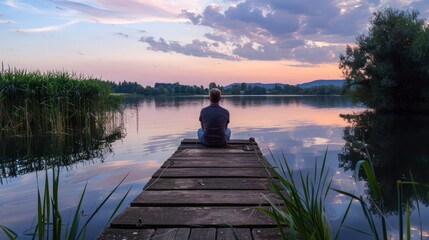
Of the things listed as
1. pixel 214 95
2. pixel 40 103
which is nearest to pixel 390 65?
pixel 214 95

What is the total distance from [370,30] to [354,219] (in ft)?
98.9

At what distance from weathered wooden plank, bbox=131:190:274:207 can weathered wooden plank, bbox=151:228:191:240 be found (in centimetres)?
69

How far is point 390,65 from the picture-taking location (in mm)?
27938

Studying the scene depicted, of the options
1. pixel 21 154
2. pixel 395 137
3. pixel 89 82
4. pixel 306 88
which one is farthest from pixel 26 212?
pixel 306 88

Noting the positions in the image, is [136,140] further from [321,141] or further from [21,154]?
[321,141]

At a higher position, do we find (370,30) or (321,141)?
(370,30)

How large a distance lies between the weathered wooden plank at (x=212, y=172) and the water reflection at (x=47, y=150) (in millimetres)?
3607

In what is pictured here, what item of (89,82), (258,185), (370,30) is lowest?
(258,185)

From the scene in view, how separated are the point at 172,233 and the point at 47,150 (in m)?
8.54

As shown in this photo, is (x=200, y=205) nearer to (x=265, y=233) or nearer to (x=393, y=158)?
(x=265, y=233)

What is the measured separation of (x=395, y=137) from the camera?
14203 millimetres


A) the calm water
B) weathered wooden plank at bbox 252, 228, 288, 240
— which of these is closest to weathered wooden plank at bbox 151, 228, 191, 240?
weathered wooden plank at bbox 252, 228, 288, 240

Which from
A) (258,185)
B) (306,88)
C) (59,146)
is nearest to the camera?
(258,185)

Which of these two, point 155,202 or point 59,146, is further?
point 59,146
